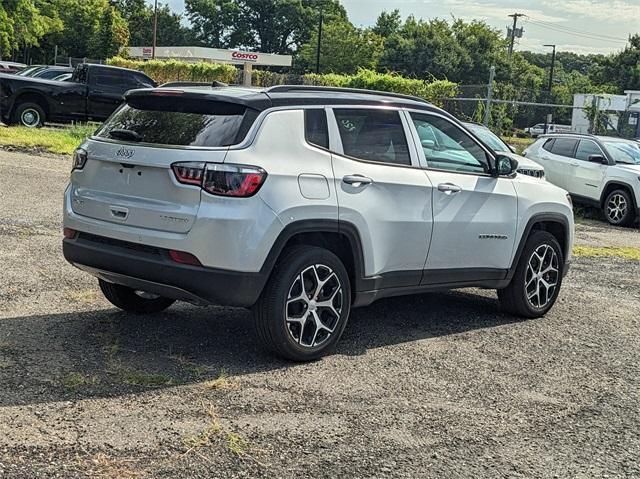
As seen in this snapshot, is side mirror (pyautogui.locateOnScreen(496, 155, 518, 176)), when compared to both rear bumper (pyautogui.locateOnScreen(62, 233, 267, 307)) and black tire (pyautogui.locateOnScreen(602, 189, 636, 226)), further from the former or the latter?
black tire (pyautogui.locateOnScreen(602, 189, 636, 226))

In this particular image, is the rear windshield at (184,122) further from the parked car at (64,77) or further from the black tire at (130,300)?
the parked car at (64,77)

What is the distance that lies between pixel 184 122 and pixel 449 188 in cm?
214

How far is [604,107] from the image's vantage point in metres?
26.5

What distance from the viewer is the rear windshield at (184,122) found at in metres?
5.20

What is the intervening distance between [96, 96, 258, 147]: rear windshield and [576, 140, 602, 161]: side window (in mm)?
12508

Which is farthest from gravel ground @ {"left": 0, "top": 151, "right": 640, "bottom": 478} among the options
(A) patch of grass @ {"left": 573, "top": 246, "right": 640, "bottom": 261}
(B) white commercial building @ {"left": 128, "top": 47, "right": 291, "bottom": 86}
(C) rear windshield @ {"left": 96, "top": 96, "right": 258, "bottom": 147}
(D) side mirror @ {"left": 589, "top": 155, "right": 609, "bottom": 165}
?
(B) white commercial building @ {"left": 128, "top": 47, "right": 291, "bottom": 86}

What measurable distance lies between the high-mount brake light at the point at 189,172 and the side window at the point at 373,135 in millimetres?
1164

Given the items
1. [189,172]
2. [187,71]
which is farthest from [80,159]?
[187,71]

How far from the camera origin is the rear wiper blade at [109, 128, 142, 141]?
5.46m

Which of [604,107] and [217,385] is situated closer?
[217,385]

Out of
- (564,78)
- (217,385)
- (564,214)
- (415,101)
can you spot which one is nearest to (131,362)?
(217,385)

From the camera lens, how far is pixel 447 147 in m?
6.58

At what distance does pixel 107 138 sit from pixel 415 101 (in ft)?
7.86

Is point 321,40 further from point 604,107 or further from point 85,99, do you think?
point 85,99
